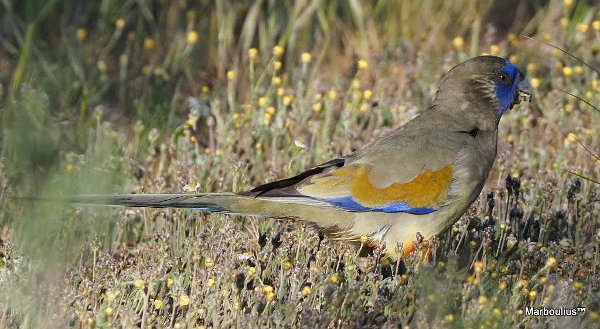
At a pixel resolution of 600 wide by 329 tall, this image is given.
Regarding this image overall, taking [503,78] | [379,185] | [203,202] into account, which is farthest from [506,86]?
[203,202]

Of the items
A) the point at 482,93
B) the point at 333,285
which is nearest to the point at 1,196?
the point at 333,285

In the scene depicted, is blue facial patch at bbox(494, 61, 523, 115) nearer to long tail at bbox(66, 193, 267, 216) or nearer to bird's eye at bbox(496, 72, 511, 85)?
bird's eye at bbox(496, 72, 511, 85)

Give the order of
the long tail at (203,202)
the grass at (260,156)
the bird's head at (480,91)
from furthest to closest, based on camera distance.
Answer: the bird's head at (480,91), the long tail at (203,202), the grass at (260,156)

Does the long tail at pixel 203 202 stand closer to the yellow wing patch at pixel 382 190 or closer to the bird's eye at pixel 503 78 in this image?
the yellow wing patch at pixel 382 190

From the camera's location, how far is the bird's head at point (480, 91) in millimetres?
5738

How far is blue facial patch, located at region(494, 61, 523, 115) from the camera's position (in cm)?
582

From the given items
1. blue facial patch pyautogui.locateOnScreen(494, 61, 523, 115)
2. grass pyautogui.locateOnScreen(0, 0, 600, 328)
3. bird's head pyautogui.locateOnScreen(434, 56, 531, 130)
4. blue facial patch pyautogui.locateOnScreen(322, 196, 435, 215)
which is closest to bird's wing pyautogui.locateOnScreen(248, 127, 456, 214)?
blue facial patch pyautogui.locateOnScreen(322, 196, 435, 215)

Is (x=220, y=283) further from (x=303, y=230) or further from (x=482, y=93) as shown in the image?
(x=482, y=93)

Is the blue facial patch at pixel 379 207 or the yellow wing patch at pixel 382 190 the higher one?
the yellow wing patch at pixel 382 190

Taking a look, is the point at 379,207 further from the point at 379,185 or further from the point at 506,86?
the point at 506,86

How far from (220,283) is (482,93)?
1.93 m

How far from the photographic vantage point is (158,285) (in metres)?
4.73

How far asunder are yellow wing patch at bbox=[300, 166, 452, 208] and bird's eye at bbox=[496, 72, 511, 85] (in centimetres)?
82

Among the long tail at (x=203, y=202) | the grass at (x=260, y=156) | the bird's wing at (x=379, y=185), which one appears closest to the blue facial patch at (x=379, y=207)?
the bird's wing at (x=379, y=185)
